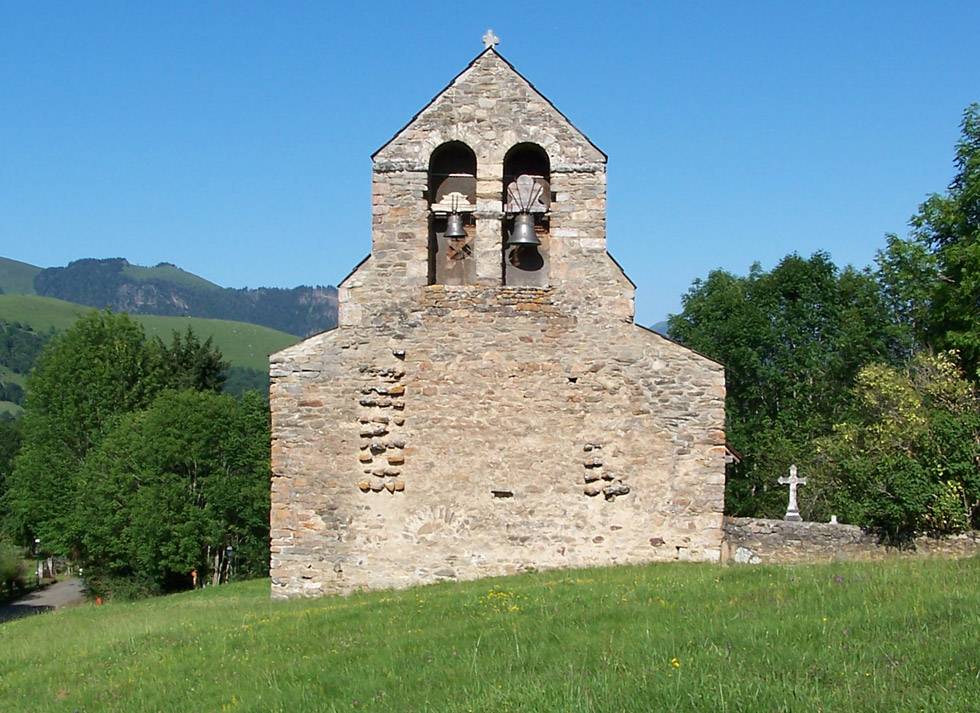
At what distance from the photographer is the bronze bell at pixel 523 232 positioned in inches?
641

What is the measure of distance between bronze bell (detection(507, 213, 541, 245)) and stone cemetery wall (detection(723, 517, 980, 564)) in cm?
567

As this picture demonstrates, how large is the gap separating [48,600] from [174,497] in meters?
13.9

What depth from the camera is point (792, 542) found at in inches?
671

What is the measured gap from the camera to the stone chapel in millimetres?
15992

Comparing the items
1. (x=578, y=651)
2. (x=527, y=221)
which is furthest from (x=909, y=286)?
(x=578, y=651)

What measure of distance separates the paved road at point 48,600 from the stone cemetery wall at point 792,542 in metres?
29.2

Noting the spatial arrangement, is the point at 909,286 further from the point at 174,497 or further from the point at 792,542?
→ the point at 174,497

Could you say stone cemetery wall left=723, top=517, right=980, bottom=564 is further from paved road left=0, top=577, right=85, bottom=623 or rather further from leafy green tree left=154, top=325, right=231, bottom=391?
leafy green tree left=154, top=325, right=231, bottom=391

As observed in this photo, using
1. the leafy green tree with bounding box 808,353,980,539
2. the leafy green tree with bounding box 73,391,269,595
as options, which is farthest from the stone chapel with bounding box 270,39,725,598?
the leafy green tree with bounding box 73,391,269,595

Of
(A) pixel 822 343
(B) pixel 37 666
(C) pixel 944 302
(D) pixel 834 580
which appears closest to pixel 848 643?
(D) pixel 834 580

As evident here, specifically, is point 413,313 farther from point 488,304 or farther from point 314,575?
point 314,575

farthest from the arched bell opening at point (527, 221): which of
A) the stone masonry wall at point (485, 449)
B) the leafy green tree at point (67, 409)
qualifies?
Result: the leafy green tree at point (67, 409)

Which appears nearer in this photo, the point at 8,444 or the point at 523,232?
the point at 523,232

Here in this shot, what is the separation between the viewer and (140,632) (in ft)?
45.1
